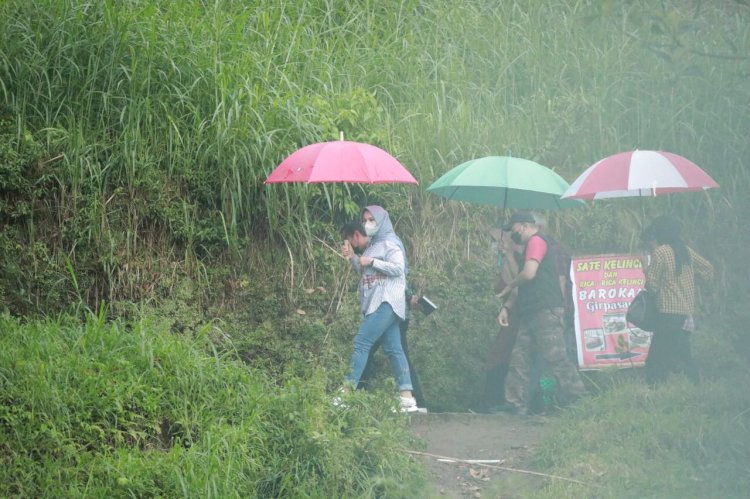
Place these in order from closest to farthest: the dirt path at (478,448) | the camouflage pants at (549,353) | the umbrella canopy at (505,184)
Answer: the dirt path at (478,448), the umbrella canopy at (505,184), the camouflage pants at (549,353)

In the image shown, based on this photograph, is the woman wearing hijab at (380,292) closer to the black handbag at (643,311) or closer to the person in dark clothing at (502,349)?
the person in dark clothing at (502,349)

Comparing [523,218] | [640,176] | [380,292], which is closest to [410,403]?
[380,292]

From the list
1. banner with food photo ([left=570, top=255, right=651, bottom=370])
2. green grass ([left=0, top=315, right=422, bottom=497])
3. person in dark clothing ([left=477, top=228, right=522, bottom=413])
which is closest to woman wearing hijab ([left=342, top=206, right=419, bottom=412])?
person in dark clothing ([left=477, top=228, right=522, bottom=413])

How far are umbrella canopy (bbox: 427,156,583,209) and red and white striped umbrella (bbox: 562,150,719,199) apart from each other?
0.29 meters

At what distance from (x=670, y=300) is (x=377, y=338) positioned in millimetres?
2741

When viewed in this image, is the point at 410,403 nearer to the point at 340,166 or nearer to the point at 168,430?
the point at 340,166

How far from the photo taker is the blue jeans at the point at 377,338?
27.2ft

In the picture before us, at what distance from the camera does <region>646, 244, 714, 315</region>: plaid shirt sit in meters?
8.93

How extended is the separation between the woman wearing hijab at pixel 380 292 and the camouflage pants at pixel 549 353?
1223 millimetres

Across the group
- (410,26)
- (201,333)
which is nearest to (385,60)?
(410,26)

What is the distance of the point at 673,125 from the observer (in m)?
11.9

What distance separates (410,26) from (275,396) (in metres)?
6.55

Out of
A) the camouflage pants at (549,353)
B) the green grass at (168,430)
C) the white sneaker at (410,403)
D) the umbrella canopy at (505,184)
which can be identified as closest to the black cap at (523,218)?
the umbrella canopy at (505,184)

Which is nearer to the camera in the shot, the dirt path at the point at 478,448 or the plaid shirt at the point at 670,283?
the dirt path at the point at 478,448
